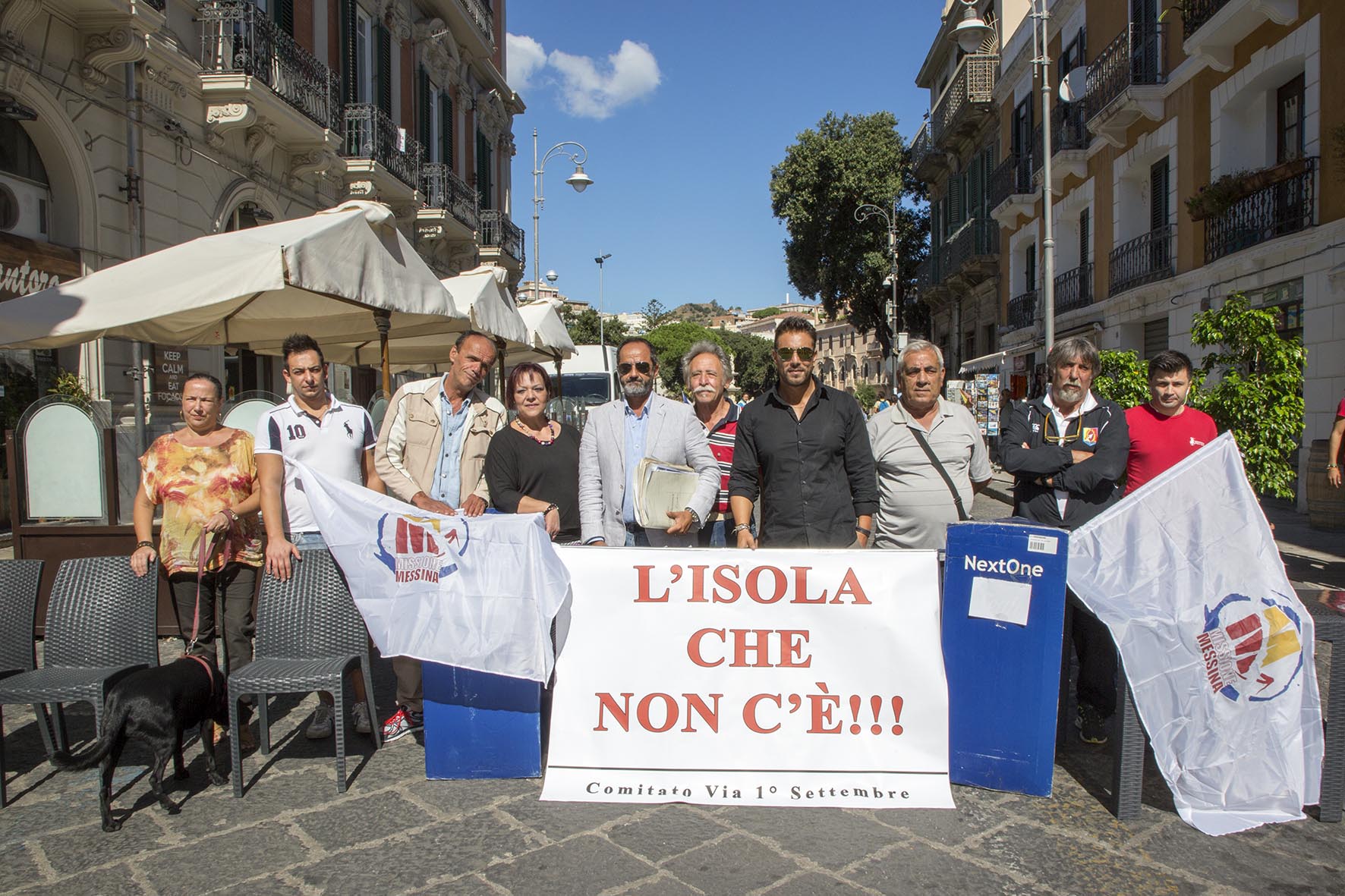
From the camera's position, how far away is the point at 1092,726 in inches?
169

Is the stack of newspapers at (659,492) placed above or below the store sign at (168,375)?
below

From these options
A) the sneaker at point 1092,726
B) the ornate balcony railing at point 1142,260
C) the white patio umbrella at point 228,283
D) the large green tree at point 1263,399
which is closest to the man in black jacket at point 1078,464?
the sneaker at point 1092,726

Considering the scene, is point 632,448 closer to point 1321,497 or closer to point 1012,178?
point 1321,497

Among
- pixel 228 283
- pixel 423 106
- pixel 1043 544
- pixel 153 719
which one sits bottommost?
pixel 153 719

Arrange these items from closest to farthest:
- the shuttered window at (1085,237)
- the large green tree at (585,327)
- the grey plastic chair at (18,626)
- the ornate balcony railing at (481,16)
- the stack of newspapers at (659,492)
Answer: the grey plastic chair at (18,626)
the stack of newspapers at (659,492)
the shuttered window at (1085,237)
the ornate balcony railing at (481,16)
the large green tree at (585,327)

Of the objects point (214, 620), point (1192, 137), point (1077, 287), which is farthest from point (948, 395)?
point (214, 620)

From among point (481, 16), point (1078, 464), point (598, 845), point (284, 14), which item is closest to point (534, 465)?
point (598, 845)

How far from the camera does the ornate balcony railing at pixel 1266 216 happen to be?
39.0 feet

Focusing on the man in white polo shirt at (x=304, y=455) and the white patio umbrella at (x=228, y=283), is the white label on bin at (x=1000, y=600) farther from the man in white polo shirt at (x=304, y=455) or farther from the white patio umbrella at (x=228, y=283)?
the white patio umbrella at (x=228, y=283)

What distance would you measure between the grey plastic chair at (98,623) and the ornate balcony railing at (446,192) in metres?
18.4

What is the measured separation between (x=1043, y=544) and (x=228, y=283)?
481 cm

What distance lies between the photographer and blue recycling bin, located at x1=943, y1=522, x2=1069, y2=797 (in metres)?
3.62

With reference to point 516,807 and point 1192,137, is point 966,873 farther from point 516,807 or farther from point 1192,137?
point 1192,137

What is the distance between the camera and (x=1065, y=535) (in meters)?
3.60
